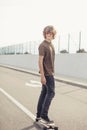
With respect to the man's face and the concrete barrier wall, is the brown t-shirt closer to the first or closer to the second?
the man's face

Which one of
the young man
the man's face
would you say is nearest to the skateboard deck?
the young man

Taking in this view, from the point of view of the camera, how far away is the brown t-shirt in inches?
277

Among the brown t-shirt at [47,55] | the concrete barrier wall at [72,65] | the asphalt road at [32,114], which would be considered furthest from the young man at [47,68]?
the concrete barrier wall at [72,65]

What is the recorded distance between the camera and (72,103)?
34.7ft

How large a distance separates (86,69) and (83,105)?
11143mm

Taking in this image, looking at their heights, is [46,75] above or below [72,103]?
above

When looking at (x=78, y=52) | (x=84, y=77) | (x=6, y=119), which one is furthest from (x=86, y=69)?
(x=6, y=119)

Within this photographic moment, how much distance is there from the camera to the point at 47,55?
7.10 m

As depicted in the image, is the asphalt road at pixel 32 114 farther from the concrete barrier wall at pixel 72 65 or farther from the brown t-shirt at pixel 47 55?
the concrete barrier wall at pixel 72 65

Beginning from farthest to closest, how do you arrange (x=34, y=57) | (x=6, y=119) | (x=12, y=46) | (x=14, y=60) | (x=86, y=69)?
(x=12, y=46) < (x=14, y=60) < (x=34, y=57) < (x=86, y=69) < (x=6, y=119)

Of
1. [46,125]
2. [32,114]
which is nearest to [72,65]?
[32,114]

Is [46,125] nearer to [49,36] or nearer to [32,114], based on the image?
[32,114]

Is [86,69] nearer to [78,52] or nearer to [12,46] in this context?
[78,52]

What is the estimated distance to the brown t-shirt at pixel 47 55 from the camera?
7.04 m
